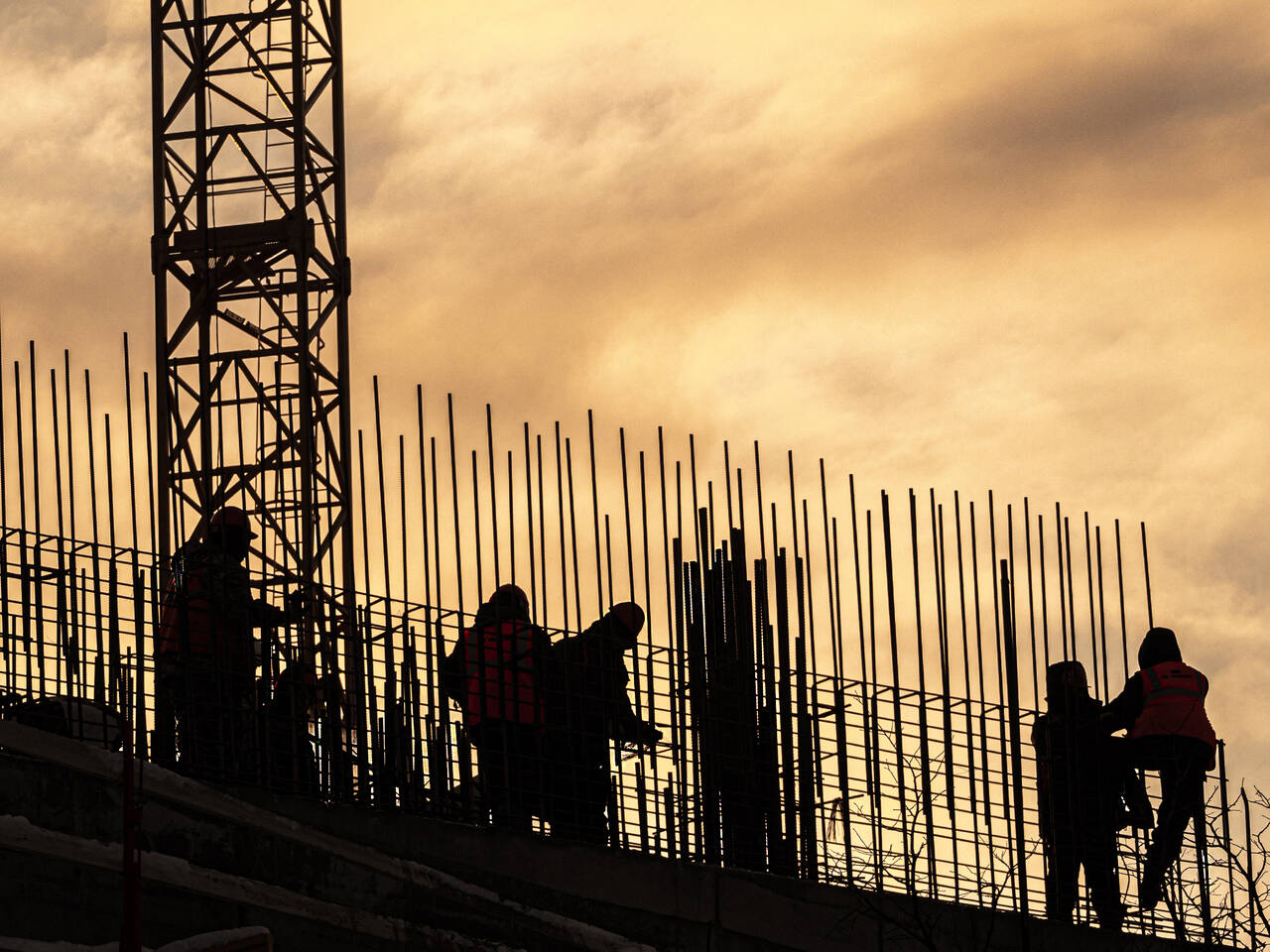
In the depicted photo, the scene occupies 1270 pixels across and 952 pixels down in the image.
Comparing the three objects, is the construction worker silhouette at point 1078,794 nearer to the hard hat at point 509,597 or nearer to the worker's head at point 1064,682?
the worker's head at point 1064,682

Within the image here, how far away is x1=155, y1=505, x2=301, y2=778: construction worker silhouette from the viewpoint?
46.9 ft

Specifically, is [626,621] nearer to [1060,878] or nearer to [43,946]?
[1060,878]

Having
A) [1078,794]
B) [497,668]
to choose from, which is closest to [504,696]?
[497,668]

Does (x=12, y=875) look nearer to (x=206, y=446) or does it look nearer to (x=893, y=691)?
(x=893, y=691)

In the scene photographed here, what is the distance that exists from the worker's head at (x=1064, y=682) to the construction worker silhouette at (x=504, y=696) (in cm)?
350

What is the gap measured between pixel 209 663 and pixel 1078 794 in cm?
586

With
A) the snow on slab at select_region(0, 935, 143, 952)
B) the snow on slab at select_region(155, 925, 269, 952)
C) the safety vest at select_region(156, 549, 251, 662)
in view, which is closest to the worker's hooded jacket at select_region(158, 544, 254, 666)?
the safety vest at select_region(156, 549, 251, 662)

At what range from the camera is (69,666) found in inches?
555

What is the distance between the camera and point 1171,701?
16.6m

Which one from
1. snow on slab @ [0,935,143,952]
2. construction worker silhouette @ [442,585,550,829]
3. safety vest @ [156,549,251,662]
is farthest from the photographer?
construction worker silhouette @ [442,585,550,829]

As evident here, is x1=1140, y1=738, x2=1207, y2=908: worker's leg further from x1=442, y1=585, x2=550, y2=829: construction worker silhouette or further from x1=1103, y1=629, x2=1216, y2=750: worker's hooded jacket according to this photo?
x1=442, y1=585, x2=550, y2=829: construction worker silhouette

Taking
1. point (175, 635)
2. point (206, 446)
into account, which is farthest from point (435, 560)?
point (206, 446)

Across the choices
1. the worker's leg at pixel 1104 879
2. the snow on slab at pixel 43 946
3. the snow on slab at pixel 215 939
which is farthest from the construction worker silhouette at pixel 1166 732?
the snow on slab at pixel 43 946

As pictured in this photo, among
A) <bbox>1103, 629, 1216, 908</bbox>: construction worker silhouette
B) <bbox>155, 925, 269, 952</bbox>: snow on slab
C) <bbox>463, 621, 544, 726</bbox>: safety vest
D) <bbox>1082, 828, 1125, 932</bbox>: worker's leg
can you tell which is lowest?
<bbox>1082, 828, 1125, 932</bbox>: worker's leg
